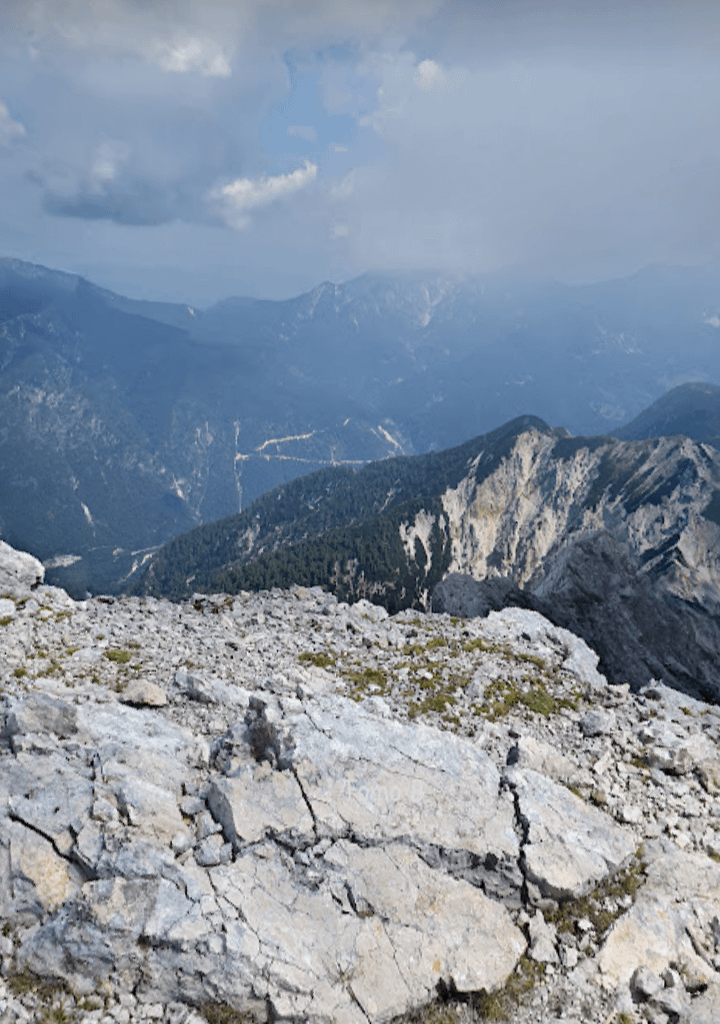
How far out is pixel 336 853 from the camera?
13.9m

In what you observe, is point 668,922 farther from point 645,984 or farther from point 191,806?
point 191,806

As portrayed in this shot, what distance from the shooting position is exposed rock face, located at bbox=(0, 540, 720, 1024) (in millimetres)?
11531

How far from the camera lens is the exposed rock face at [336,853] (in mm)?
11531

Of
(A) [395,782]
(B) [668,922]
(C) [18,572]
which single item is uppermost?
(A) [395,782]

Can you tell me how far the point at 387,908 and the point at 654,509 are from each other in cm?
15290

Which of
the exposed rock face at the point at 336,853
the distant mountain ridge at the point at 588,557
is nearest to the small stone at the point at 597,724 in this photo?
the exposed rock face at the point at 336,853

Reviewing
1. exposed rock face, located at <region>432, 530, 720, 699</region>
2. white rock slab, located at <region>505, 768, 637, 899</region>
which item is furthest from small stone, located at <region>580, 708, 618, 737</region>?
exposed rock face, located at <region>432, 530, 720, 699</region>

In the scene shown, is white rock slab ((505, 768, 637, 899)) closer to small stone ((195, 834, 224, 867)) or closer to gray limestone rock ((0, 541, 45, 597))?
small stone ((195, 834, 224, 867))

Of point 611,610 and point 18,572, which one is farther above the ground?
point 18,572

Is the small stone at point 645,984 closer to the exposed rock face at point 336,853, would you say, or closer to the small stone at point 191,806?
the exposed rock face at point 336,853

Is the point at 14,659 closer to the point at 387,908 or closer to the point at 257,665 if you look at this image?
the point at 257,665

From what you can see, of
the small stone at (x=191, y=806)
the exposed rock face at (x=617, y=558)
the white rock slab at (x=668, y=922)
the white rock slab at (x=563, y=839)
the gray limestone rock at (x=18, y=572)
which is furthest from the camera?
the exposed rock face at (x=617, y=558)

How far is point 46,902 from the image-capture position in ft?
39.5

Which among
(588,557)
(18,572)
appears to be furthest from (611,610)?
(18,572)
